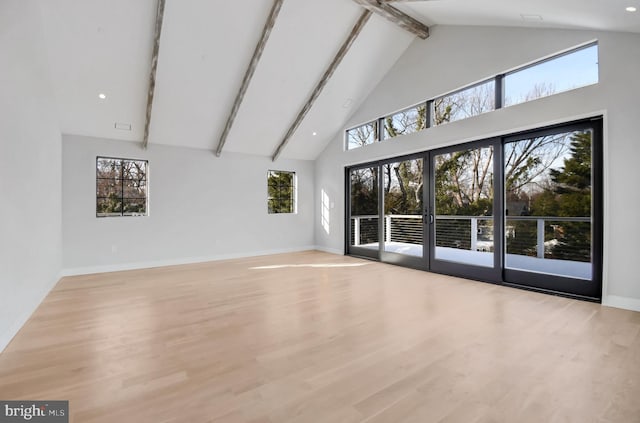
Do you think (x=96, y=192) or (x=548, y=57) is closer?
(x=548, y=57)

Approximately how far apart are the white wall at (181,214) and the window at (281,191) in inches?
6.0

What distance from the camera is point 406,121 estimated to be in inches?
225

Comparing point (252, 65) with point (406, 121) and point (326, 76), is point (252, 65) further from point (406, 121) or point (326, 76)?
point (406, 121)

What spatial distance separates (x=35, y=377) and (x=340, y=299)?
2679mm

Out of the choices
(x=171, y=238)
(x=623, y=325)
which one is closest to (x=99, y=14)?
(x=171, y=238)

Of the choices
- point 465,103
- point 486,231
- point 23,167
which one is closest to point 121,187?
point 23,167

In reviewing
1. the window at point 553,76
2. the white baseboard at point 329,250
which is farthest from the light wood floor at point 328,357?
the white baseboard at point 329,250

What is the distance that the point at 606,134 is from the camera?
10.9ft

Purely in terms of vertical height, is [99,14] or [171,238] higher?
[99,14]

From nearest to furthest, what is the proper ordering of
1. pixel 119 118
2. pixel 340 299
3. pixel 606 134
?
1. pixel 606 134
2. pixel 340 299
3. pixel 119 118

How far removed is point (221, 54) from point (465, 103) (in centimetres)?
382

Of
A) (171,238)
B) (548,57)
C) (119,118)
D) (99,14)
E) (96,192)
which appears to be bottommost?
(171,238)

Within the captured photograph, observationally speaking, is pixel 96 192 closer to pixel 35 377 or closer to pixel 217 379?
pixel 35 377

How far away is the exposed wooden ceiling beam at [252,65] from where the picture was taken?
416cm
